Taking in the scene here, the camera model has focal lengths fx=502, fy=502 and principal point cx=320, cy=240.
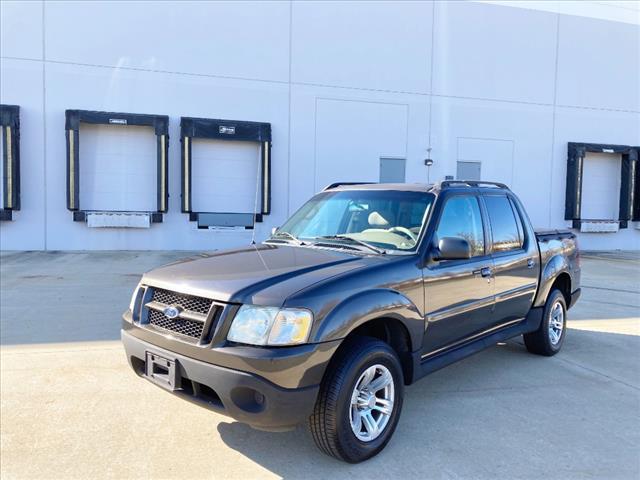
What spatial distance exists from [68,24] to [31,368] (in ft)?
41.4

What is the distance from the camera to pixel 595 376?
4.95 m

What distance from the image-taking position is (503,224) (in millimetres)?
4867

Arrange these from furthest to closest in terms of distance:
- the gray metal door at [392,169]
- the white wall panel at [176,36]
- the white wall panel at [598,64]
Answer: the white wall panel at [598,64]
the gray metal door at [392,169]
the white wall panel at [176,36]

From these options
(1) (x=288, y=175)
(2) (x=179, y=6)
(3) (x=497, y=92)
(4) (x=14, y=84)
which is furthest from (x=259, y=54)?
(3) (x=497, y=92)

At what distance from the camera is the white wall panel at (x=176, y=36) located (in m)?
14.2

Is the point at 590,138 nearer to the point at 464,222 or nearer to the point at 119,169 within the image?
the point at 119,169

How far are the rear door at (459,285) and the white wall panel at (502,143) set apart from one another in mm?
13130

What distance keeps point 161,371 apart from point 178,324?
0.32 metres

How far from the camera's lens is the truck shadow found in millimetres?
3168

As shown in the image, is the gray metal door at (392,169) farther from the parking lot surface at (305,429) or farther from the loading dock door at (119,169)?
the parking lot surface at (305,429)

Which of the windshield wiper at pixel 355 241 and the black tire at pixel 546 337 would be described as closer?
the windshield wiper at pixel 355 241

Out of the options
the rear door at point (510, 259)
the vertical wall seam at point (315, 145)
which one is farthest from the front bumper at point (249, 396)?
the vertical wall seam at point (315, 145)

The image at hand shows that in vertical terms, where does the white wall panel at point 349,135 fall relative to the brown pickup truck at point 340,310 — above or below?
above

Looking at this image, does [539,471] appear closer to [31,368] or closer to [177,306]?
[177,306]
